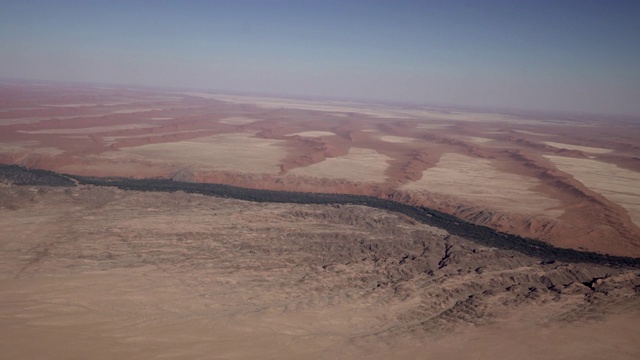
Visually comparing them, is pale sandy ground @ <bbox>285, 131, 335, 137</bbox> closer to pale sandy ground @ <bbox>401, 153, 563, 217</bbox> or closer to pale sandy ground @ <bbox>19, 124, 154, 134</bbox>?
pale sandy ground @ <bbox>19, 124, 154, 134</bbox>

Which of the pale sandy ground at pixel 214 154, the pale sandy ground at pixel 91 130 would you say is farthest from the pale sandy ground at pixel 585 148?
the pale sandy ground at pixel 91 130

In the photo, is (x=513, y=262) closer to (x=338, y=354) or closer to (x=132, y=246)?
(x=338, y=354)

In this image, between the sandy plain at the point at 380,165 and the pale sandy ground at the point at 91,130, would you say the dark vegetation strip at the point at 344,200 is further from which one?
the pale sandy ground at the point at 91,130

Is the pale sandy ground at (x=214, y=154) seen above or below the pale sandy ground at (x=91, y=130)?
below

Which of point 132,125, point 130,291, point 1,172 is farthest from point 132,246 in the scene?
point 132,125

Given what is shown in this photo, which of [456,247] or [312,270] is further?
[456,247]

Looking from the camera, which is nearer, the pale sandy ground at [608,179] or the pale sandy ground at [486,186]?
the pale sandy ground at [486,186]
